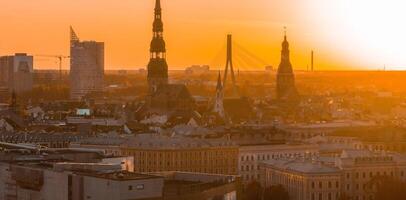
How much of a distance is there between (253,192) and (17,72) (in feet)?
401

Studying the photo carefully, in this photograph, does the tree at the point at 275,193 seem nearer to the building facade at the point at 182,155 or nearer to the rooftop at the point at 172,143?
the building facade at the point at 182,155

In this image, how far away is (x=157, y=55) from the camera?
331ft

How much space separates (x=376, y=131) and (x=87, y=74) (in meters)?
95.9

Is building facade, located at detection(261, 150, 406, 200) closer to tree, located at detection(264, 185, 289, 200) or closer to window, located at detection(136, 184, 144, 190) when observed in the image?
tree, located at detection(264, 185, 289, 200)

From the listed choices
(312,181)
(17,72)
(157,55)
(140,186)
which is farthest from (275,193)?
(17,72)

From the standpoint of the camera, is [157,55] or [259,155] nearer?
[259,155]

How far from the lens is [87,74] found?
174500mm

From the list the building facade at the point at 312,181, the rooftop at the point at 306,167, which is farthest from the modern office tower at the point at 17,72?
the building facade at the point at 312,181

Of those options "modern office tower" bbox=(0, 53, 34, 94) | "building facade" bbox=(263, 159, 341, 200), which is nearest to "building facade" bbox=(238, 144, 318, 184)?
"building facade" bbox=(263, 159, 341, 200)

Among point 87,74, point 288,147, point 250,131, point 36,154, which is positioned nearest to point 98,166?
point 36,154

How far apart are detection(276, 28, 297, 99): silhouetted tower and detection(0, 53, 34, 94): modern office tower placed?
60058 mm

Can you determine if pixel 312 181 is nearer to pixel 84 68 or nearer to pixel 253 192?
pixel 253 192

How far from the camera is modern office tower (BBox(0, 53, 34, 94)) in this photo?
175m

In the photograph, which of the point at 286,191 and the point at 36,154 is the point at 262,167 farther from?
the point at 36,154
